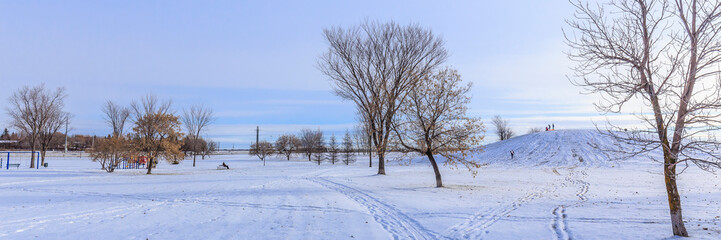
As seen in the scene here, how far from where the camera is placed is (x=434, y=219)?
948 cm

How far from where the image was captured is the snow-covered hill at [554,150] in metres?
42.7

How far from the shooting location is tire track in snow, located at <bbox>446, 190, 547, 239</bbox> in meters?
7.80

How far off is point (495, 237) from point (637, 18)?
5.26 meters

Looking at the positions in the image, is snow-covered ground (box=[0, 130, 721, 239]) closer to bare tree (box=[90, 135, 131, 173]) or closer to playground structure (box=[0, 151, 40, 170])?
bare tree (box=[90, 135, 131, 173])

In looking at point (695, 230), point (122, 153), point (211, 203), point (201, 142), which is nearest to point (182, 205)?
point (211, 203)

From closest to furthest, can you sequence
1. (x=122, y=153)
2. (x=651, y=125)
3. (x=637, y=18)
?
(x=651, y=125)
(x=637, y=18)
(x=122, y=153)

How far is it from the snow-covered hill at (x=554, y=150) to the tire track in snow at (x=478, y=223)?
89.9ft

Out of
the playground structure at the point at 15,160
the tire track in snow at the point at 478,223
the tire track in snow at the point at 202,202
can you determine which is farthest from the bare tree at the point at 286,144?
the tire track in snow at the point at 478,223

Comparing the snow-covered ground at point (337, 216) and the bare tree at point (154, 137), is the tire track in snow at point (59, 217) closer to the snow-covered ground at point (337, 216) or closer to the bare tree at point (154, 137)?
the snow-covered ground at point (337, 216)

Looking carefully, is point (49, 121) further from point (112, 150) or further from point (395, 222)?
point (395, 222)

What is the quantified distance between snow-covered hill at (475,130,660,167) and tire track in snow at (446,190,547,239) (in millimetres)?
27390

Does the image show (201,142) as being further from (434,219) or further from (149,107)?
(434,219)

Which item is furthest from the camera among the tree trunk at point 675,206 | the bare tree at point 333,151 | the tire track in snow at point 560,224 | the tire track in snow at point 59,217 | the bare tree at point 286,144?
the bare tree at point 286,144

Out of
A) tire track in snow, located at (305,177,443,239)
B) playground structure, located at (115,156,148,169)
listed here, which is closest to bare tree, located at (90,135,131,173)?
playground structure, located at (115,156,148,169)
